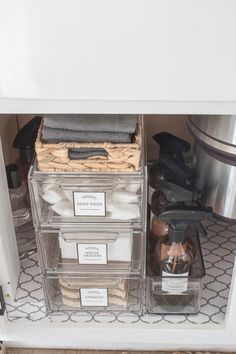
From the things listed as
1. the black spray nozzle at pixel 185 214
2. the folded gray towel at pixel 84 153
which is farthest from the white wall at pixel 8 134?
the black spray nozzle at pixel 185 214

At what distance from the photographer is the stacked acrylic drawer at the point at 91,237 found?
0.68 meters

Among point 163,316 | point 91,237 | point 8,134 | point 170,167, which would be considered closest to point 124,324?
point 163,316

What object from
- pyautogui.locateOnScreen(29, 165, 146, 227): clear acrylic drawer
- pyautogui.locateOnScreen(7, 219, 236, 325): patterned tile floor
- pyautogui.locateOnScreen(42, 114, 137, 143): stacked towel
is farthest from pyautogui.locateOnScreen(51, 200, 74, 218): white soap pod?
pyautogui.locateOnScreen(7, 219, 236, 325): patterned tile floor

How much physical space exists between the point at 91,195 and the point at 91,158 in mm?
61

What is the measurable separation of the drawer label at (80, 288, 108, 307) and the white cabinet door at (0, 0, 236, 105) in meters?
0.37

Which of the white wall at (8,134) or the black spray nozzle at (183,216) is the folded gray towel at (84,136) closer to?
the black spray nozzle at (183,216)

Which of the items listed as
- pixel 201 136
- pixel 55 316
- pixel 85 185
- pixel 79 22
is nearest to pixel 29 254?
pixel 55 316

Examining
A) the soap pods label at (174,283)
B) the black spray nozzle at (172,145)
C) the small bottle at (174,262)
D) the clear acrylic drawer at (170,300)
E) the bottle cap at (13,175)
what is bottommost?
the clear acrylic drawer at (170,300)

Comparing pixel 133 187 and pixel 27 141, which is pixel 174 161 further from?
pixel 27 141

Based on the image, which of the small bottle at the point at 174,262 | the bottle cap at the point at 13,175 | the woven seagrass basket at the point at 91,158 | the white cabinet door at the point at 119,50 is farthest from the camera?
the bottle cap at the point at 13,175

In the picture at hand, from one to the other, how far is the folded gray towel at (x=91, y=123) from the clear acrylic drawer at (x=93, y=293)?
273mm

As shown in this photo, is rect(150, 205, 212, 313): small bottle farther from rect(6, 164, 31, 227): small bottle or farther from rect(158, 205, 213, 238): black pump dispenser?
rect(6, 164, 31, 227): small bottle

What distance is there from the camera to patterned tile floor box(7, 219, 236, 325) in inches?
31.5

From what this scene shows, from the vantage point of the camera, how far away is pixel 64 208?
0.70 meters
